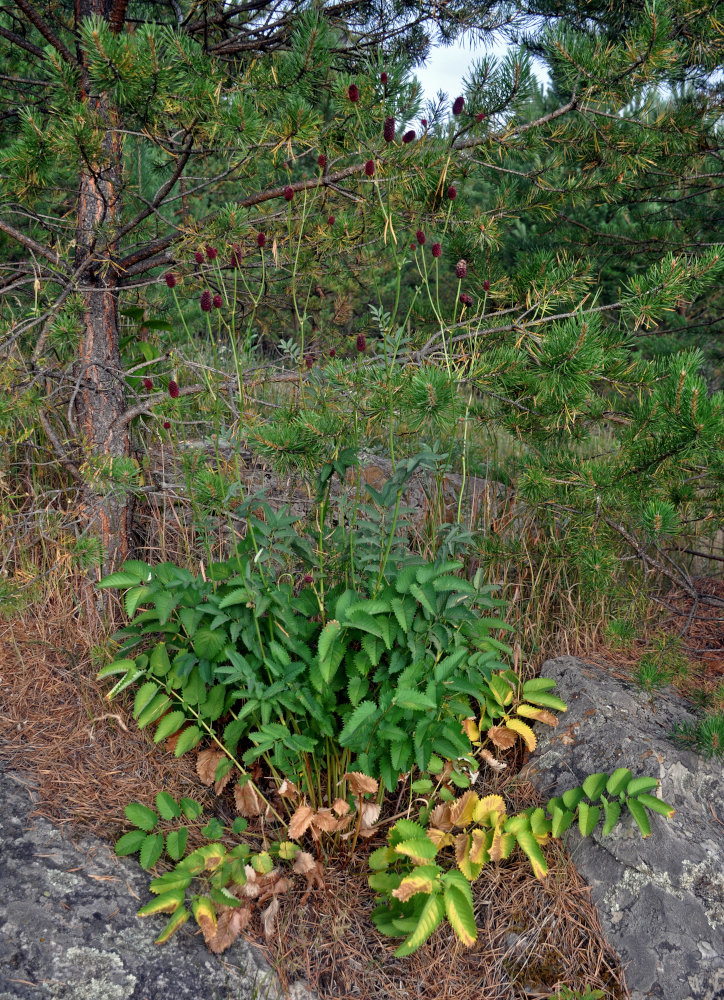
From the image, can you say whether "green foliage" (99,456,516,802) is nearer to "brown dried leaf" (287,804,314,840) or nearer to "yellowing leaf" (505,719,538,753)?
"brown dried leaf" (287,804,314,840)

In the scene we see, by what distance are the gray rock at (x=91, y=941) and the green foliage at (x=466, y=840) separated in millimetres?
359

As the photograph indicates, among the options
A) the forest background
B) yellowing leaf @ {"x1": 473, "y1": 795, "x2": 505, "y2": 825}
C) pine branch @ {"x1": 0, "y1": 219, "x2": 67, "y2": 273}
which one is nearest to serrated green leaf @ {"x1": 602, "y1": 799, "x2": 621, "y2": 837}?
yellowing leaf @ {"x1": 473, "y1": 795, "x2": 505, "y2": 825}

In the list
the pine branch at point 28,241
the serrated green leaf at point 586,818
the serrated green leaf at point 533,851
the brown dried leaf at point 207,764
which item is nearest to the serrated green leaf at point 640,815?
the serrated green leaf at point 586,818

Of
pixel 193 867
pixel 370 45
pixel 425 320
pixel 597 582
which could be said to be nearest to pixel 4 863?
pixel 193 867

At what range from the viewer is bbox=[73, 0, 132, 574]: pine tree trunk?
2.63m

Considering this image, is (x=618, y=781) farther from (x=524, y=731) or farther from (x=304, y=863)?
(x=304, y=863)

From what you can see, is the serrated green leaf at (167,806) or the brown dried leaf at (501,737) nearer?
the serrated green leaf at (167,806)

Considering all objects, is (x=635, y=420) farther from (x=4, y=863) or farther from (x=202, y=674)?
(x=4, y=863)

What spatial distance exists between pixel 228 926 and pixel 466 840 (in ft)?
2.31

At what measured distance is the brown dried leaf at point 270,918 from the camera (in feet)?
6.34

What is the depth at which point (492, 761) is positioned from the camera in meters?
2.32

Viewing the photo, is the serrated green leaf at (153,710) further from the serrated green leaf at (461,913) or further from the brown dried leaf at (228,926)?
the serrated green leaf at (461,913)

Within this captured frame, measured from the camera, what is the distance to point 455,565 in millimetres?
1977

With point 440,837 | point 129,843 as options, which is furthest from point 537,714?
point 129,843
